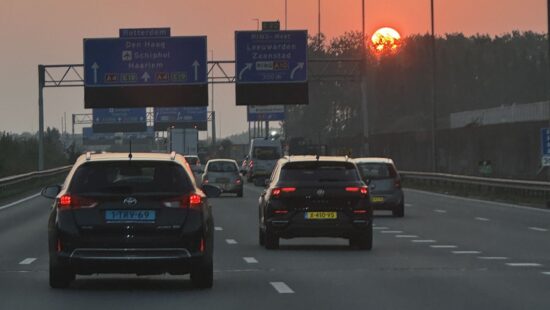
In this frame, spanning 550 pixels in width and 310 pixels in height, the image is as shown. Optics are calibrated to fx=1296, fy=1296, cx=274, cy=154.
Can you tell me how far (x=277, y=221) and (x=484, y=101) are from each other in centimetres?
11782

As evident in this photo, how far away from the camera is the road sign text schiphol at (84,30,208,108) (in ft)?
178

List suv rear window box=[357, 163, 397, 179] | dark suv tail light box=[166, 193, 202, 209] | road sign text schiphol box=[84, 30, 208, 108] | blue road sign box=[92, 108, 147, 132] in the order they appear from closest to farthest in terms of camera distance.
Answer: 1. dark suv tail light box=[166, 193, 202, 209]
2. suv rear window box=[357, 163, 397, 179]
3. road sign text schiphol box=[84, 30, 208, 108]
4. blue road sign box=[92, 108, 147, 132]

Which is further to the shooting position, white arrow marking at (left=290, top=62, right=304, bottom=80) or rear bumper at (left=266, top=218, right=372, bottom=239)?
white arrow marking at (left=290, top=62, right=304, bottom=80)

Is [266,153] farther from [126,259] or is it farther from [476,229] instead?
[126,259]

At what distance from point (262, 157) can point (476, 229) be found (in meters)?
43.5

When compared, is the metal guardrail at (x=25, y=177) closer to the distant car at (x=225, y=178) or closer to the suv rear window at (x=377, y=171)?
the distant car at (x=225, y=178)

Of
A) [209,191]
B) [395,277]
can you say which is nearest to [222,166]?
[395,277]

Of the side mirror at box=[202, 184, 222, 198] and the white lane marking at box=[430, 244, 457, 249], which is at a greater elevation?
the side mirror at box=[202, 184, 222, 198]

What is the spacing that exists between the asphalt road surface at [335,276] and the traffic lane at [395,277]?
0.04ft

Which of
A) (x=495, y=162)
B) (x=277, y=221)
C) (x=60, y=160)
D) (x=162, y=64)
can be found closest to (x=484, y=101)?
(x=60, y=160)

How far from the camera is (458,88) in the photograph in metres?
136

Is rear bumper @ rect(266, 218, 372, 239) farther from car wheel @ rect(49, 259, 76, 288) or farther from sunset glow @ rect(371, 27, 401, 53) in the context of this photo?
sunset glow @ rect(371, 27, 401, 53)

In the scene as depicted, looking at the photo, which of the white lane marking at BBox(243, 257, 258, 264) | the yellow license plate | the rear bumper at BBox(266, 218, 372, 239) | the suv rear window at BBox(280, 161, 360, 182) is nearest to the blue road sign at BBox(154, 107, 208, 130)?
the suv rear window at BBox(280, 161, 360, 182)

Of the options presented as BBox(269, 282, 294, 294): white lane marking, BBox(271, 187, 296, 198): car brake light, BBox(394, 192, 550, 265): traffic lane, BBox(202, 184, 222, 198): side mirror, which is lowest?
BBox(394, 192, 550, 265): traffic lane
